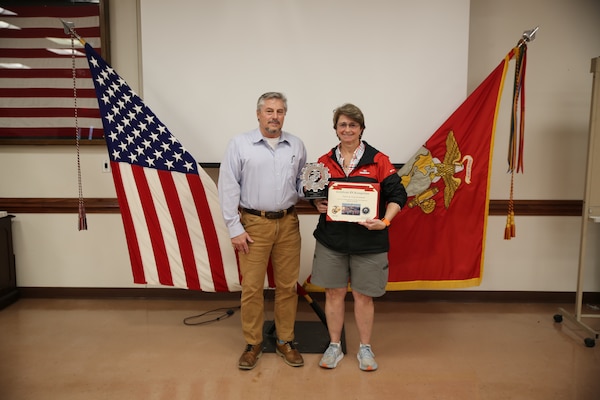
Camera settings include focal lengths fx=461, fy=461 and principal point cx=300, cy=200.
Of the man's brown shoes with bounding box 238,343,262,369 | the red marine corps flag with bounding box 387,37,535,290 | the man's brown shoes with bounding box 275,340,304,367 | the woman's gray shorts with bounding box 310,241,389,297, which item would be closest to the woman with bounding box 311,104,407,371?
the woman's gray shorts with bounding box 310,241,389,297

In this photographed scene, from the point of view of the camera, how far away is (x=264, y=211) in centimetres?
260

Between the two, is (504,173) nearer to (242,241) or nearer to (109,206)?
(242,241)

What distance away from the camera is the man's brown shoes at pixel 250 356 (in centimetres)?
263

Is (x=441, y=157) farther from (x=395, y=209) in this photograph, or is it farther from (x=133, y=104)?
(x=133, y=104)

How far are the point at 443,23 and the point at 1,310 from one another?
3912mm

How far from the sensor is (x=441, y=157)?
10.5 ft

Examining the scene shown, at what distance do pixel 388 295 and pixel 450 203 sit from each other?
97 centimetres

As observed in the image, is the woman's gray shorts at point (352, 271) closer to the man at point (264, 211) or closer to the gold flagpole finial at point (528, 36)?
the man at point (264, 211)

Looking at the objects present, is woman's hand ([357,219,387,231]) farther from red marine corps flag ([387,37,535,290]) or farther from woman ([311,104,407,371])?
red marine corps flag ([387,37,535,290])

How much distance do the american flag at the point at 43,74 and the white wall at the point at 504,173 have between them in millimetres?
155

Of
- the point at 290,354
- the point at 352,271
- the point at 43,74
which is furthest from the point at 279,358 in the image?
the point at 43,74

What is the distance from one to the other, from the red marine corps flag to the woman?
29.0 inches

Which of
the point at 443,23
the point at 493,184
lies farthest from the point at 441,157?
the point at 443,23

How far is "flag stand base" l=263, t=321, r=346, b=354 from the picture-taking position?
2.85 m
